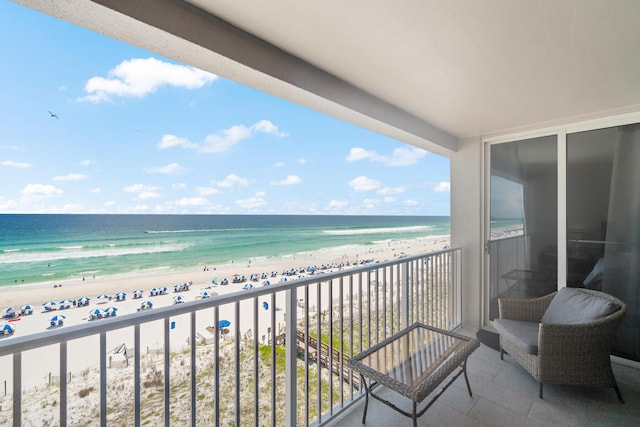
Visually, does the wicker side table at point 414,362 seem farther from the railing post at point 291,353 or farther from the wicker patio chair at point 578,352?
the wicker patio chair at point 578,352

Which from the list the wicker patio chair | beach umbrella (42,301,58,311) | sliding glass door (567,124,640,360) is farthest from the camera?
beach umbrella (42,301,58,311)

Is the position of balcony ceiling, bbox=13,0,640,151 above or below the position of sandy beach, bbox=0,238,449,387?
above

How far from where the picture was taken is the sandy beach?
505cm

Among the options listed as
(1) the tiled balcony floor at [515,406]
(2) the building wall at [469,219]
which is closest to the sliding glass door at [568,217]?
(2) the building wall at [469,219]

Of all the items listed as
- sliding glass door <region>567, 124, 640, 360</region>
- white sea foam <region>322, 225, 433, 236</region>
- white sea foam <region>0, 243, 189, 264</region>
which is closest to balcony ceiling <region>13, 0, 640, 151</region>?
sliding glass door <region>567, 124, 640, 360</region>

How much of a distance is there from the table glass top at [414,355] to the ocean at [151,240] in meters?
15.0

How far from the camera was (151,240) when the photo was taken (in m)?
17.5

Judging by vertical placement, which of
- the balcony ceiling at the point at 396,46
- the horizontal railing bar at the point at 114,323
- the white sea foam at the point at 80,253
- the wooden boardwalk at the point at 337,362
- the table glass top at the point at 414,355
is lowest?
the white sea foam at the point at 80,253

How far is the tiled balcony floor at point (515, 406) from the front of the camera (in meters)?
1.81

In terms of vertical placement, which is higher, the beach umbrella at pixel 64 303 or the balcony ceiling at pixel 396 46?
the balcony ceiling at pixel 396 46

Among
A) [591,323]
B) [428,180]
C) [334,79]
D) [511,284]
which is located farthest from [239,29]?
[428,180]

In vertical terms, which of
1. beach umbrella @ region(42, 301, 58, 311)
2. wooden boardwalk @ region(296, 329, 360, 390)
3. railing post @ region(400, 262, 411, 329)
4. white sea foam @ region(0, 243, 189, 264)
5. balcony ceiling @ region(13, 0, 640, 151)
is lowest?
beach umbrella @ region(42, 301, 58, 311)

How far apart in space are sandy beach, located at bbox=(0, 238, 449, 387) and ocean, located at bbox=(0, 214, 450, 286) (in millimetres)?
888

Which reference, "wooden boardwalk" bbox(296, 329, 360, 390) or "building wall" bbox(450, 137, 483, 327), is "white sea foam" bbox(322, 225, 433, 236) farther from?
"wooden boardwalk" bbox(296, 329, 360, 390)
